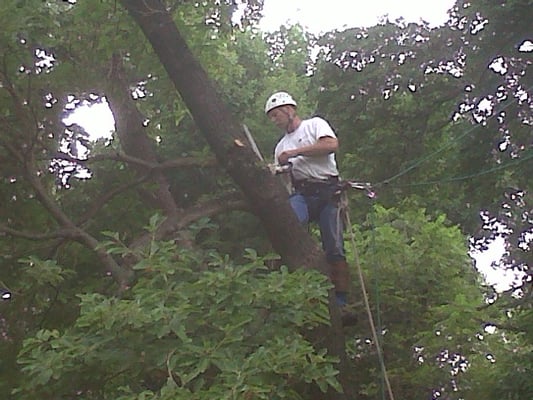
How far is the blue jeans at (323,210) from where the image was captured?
5676 mm

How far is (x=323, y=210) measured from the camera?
5758 mm

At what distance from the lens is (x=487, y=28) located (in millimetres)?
6996

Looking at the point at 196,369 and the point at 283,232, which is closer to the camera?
the point at 196,369

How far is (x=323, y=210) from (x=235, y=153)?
79 cm

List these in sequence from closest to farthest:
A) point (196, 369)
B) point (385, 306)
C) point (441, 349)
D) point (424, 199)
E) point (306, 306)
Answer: point (196, 369)
point (306, 306)
point (441, 349)
point (385, 306)
point (424, 199)

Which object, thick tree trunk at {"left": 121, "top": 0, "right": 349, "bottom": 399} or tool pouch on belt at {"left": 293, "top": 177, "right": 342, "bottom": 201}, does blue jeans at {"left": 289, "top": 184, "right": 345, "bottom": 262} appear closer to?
tool pouch on belt at {"left": 293, "top": 177, "right": 342, "bottom": 201}

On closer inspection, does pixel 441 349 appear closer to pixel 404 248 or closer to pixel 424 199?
pixel 404 248

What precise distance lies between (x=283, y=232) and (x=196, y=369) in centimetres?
152

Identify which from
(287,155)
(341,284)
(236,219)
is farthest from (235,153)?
(236,219)

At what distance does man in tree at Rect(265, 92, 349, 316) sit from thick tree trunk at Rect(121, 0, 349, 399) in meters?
0.31

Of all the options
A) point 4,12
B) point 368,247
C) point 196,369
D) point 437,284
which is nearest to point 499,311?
point 437,284

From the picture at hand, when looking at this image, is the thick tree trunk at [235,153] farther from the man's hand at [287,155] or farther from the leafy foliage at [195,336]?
the leafy foliage at [195,336]

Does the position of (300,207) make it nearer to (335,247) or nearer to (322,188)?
(322,188)

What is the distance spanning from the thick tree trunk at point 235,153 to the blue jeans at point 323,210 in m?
0.34
